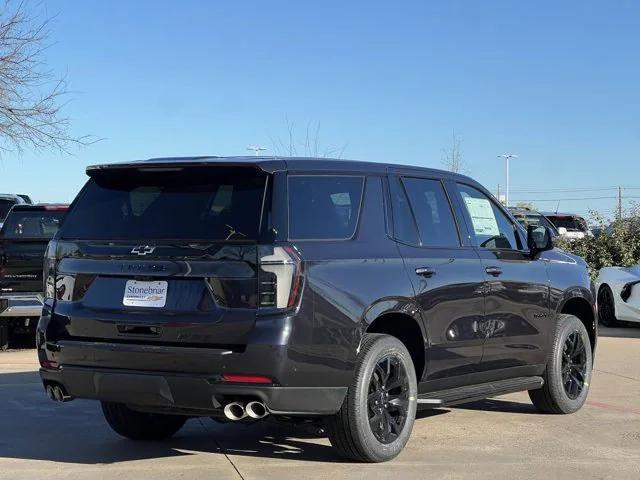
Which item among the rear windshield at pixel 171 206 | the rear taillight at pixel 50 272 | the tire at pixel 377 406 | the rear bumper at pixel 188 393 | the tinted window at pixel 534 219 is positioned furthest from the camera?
the tinted window at pixel 534 219

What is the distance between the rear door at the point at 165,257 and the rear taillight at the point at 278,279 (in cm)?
4

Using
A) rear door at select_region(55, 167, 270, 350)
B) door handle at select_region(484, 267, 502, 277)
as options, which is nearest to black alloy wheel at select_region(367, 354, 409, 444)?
rear door at select_region(55, 167, 270, 350)

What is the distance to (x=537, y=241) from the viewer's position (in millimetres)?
7371

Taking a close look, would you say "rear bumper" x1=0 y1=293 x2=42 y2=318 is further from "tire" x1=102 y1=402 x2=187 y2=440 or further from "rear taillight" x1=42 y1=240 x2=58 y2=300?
"rear taillight" x1=42 y1=240 x2=58 y2=300

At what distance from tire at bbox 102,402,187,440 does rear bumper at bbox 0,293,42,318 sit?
17.6 ft

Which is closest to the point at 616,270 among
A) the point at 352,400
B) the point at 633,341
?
the point at 633,341

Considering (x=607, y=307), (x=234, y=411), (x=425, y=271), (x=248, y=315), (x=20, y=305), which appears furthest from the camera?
(x=607, y=307)

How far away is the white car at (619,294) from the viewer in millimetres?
13359

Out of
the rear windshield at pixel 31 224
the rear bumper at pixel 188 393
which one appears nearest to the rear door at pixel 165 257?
the rear bumper at pixel 188 393

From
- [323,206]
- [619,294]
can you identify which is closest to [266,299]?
[323,206]

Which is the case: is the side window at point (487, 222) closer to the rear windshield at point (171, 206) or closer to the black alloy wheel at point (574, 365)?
the black alloy wheel at point (574, 365)

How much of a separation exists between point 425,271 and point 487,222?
1.24m

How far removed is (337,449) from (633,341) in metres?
8.32

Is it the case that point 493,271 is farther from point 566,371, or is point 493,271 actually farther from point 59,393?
point 59,393
